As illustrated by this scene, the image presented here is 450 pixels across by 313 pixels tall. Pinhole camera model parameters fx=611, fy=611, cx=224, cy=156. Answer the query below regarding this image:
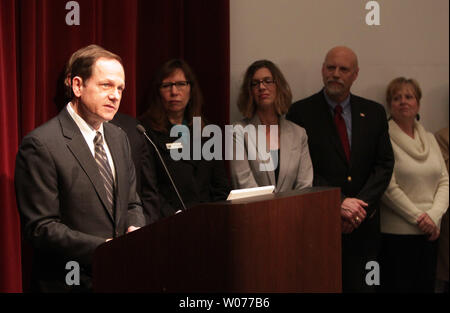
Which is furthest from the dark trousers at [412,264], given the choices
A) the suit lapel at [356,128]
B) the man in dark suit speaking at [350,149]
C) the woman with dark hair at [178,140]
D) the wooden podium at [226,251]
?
the wooden podium at [226,251]

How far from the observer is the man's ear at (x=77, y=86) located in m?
2.66

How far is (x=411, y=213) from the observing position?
13.3 feet

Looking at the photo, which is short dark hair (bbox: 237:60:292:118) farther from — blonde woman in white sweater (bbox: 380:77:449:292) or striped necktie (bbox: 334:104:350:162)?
blonde woman in white sweater (bbox: 380:77:449:292)

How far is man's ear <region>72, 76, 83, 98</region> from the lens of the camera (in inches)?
105

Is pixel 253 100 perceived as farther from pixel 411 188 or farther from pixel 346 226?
pixel 411 188

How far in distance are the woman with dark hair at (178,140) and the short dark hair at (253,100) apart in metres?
0.33

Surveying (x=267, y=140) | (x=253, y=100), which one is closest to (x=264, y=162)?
(x=267, y=140)

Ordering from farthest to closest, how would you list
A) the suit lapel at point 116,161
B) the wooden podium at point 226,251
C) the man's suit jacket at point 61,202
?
the suit lapel at point 116,161, the man's suit jacket at point 61,202, the wooden podium at point 226,251

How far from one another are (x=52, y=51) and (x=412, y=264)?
105 inches

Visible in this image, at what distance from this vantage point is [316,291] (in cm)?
225

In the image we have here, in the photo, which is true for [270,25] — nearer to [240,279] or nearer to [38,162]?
[38,162]

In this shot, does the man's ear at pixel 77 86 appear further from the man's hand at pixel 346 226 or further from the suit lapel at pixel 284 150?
the man's hand at pixel 346 226

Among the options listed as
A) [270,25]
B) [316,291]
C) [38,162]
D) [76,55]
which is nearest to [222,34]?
[270,25]

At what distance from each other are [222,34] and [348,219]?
1.40m
